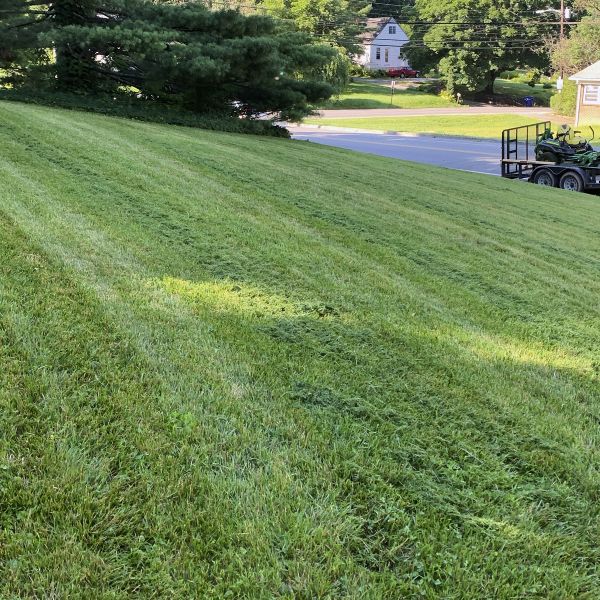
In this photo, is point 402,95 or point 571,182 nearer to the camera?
point 571,182

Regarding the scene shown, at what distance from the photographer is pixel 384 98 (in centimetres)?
5119

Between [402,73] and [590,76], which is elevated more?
[402,73]

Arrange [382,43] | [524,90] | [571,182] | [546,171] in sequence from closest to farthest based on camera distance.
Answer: [571,182]
[546,171]
[524,90]
[382,43]

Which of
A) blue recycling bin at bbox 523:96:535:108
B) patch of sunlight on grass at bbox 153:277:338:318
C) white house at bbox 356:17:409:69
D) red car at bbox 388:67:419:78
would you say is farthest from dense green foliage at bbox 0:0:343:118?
white house at bbox 356:17:409:69

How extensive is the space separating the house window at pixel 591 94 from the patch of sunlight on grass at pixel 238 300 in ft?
121

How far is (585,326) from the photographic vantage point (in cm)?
452

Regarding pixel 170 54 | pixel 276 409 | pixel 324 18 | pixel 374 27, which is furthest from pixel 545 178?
pixel 374 27

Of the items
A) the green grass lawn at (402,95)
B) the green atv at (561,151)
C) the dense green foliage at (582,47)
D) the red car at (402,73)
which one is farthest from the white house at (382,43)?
the green atv at (561,151)

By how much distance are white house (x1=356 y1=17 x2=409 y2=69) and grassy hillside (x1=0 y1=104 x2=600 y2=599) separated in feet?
225

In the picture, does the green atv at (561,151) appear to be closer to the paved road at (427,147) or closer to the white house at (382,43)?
the paved road at (427,147)

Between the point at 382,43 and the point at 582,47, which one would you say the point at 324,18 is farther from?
the point at 582,47

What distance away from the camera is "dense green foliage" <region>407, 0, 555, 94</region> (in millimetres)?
53656

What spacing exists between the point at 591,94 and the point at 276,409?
38.4 m

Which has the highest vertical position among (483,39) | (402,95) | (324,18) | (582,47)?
(324,18)
